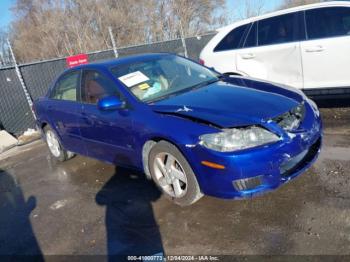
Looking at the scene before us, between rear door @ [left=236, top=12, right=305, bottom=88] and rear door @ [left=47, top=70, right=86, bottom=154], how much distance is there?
3.12 meters

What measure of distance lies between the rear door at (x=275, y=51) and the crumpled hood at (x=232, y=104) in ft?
6.99

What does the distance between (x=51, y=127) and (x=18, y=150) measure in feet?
7.88

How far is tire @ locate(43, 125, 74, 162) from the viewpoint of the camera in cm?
595

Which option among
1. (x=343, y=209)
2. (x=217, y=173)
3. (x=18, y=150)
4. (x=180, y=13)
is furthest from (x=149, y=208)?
(x=180, y=13)

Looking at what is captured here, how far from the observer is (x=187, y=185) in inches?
137

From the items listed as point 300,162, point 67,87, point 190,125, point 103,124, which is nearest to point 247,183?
point 300,162

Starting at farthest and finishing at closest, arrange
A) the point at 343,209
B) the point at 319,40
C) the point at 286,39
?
the point at 286,39
the point at 319,40
the point at 343,209

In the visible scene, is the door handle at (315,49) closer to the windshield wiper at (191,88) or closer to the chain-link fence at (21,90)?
the windshield wiper at (191,88)

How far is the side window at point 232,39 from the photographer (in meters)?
6.65

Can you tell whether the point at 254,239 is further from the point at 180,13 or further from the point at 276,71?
the point at 180,13

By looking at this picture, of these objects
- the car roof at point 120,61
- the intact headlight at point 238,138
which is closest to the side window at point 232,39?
the car roof at point 120,61

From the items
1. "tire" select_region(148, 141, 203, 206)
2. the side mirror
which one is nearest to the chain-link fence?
the side mirror

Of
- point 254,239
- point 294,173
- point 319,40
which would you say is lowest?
point 254,239

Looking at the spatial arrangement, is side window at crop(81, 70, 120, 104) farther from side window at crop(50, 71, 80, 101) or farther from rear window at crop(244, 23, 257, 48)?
rear window at crop(244, 23, 257, 48)
